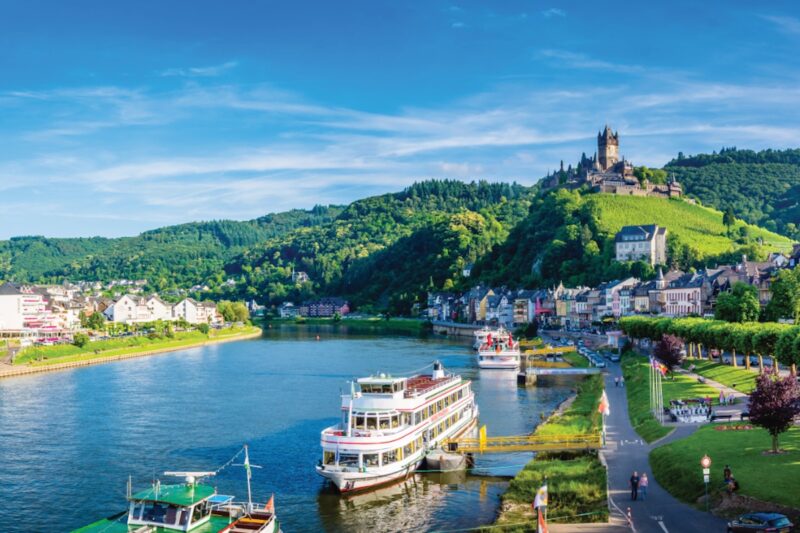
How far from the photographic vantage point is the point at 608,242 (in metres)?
173

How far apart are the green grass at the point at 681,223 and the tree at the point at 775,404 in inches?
5428

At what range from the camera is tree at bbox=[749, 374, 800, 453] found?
33.3 meters

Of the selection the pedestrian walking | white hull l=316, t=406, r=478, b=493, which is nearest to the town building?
white hull l=316, t=406, r=478, b=493

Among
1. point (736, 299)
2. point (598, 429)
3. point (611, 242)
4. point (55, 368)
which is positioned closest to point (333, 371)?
point (55, 368)

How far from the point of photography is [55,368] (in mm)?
99750

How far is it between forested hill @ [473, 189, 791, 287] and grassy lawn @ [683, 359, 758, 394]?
260 feet

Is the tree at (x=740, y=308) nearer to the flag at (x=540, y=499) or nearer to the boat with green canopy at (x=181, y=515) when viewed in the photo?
the flag at (x=540, y=499)

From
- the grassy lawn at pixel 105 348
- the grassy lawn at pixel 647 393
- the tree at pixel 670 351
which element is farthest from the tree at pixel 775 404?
the grassy lawn at pixel 105 348

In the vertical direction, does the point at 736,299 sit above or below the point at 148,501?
above

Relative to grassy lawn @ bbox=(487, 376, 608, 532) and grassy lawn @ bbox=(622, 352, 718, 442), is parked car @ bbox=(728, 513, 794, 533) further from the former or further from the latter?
grassy lawn @ bbox=(622, 352, 718, 442)

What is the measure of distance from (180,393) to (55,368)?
107 ft

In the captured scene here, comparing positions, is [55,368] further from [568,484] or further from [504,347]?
[568,484]

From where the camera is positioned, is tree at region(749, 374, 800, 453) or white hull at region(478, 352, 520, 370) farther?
white hull at region(478, 352, 520, 370)

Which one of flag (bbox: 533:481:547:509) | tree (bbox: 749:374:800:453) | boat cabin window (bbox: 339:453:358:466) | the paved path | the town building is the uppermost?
the town building
